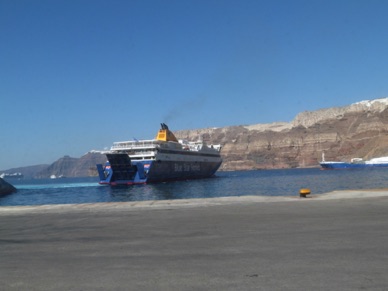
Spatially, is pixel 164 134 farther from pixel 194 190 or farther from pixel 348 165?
pixel 348 165

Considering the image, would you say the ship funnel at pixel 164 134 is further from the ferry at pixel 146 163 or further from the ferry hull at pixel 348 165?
the ferry hull at pixel 348 165

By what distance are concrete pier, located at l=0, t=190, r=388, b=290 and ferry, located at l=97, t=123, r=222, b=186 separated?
5768 cm

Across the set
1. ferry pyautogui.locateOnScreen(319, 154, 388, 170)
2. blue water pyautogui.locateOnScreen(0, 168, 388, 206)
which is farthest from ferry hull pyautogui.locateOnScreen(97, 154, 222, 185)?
ferry pyautogui.locateOnScreen(319, 154, 388, 170)

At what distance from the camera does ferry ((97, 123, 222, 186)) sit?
233ft

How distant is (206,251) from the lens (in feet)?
24.5

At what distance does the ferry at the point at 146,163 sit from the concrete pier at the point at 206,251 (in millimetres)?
57680

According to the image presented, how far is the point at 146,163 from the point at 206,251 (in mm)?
64420

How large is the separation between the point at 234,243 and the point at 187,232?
1965mm

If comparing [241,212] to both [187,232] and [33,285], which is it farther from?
[33,285]

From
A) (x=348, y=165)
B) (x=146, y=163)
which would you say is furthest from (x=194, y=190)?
(x=348, y=165)

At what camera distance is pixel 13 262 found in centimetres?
722

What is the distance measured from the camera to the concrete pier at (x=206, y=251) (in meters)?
5.59

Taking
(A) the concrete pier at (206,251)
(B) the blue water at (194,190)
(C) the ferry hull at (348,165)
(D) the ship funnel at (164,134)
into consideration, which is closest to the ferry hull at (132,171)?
(B) the blue water at (194,190)

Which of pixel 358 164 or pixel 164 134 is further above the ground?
pixel 164 134
